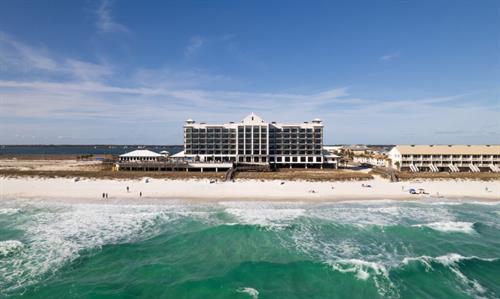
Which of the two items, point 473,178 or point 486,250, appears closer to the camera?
point 486,250

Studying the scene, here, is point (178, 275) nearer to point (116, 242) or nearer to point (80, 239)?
point (116, 242)

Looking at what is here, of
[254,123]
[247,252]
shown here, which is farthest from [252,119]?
[247,252]

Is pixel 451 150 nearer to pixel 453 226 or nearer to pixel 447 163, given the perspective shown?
pixel 447 163

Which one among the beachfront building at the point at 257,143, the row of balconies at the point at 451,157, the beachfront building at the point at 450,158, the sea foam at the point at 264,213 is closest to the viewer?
the sea foam at the point at 264,213

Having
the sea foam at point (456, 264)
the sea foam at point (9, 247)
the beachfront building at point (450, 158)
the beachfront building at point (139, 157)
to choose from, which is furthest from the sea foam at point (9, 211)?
the beachfront building at point (450, 158)

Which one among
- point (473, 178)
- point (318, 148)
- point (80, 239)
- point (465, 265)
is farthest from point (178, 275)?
point (473, 178)

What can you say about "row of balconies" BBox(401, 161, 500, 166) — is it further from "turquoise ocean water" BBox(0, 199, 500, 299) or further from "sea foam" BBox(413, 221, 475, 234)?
"sea foam" BBox(413, 221, 475, 234)

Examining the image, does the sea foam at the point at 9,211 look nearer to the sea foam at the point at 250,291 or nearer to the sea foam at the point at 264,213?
the sea foam at the point at 264,213
